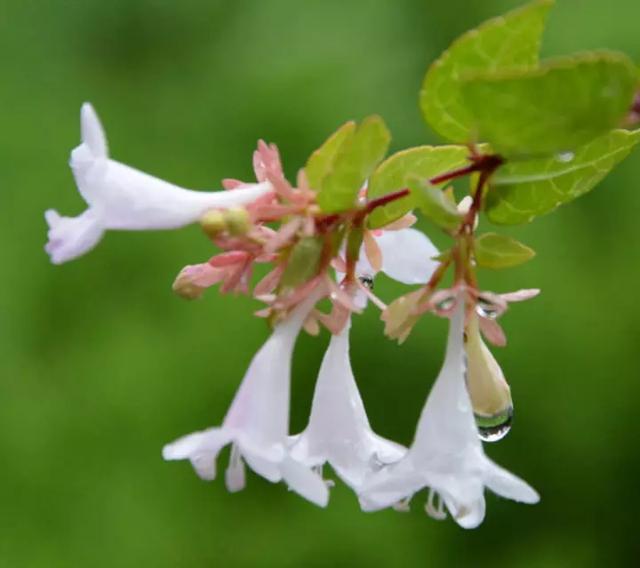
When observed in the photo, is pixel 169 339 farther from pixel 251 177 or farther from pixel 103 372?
pixel 251 177

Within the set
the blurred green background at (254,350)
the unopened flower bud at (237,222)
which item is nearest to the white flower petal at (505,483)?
the unopened flower bud at (237,222)

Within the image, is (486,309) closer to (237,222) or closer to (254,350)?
(237,222)

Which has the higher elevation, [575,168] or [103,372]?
[575,168]

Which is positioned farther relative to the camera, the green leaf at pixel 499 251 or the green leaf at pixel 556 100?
the green leaf at pixel 499 251

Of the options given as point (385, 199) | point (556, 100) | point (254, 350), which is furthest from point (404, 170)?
point (254, 350)

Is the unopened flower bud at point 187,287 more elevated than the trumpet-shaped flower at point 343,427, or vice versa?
the unopened flower bud at point 187,287

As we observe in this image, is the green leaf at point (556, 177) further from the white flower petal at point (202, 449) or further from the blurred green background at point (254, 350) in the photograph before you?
the blurred green background at point (254, 350)

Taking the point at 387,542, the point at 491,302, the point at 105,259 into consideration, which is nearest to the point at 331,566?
the point at 387,542
